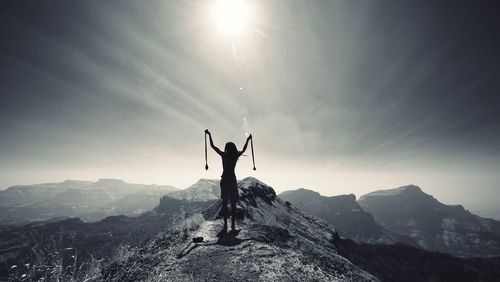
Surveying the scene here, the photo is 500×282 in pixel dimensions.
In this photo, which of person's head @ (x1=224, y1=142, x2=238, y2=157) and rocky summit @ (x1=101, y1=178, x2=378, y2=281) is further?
person's head @ (x1=224, y1=142, x2=238, y2=157)

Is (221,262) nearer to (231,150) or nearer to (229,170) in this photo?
(229,170)

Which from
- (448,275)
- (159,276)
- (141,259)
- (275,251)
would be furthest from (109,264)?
(448,275)

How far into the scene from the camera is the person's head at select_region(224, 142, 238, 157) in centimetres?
1305

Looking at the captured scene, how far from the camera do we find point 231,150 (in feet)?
43.0

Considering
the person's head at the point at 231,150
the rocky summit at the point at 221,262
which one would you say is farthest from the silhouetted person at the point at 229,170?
the rocky summit at the point at 221,262

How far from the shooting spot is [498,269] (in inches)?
4163

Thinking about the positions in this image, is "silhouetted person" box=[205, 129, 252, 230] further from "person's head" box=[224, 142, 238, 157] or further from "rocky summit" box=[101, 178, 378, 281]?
"rocky summit" box=[101, 178, 378, 281]

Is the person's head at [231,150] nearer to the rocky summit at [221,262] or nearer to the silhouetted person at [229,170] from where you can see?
the silhouetted person at [229,170]

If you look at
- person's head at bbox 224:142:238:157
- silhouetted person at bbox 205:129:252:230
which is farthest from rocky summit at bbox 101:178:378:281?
person's head at bbox 224:142:238:157

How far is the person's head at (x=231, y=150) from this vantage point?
1305 cm

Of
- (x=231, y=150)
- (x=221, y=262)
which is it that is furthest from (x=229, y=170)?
(x=221, y=262)

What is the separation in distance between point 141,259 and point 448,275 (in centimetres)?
12710

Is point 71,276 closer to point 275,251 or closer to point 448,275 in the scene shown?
point 275,251

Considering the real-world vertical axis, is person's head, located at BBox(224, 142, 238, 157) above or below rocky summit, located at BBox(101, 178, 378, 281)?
above
